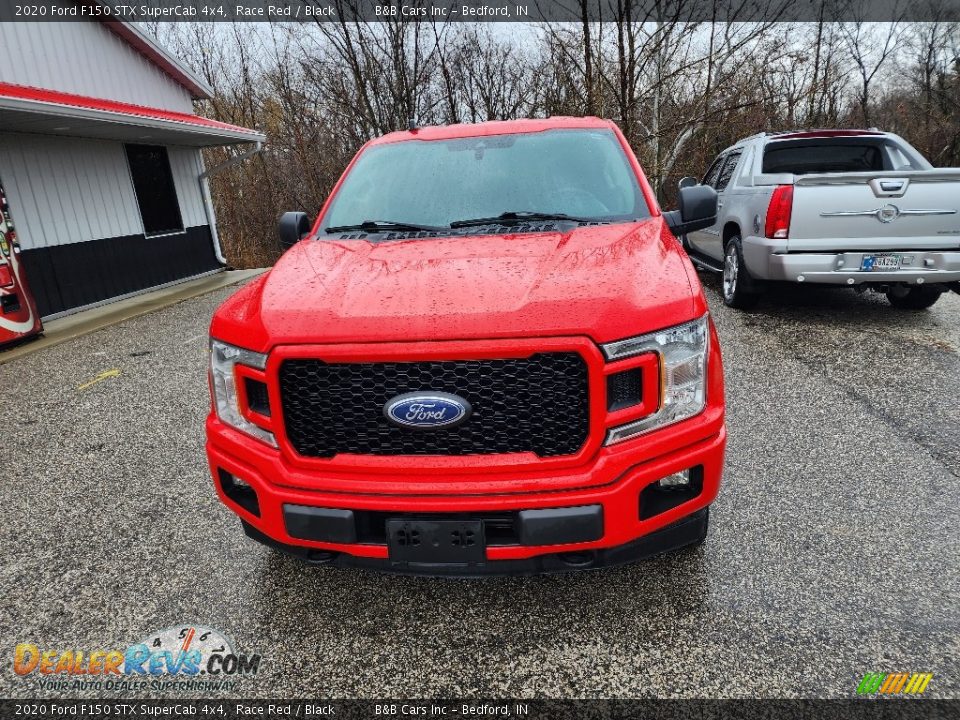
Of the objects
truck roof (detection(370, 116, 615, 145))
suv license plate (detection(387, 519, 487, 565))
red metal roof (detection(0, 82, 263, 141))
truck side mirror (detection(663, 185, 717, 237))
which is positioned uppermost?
red metal roof (detection(0, 82, 263, 141))

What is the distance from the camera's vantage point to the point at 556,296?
1.86m

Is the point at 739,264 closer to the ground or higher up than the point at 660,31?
closer to the ground

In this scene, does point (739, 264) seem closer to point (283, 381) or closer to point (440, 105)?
point (283, 381)

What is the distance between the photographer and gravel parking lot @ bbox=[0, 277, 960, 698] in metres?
2.01

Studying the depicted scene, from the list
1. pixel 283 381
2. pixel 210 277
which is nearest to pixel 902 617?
pixel 283 381

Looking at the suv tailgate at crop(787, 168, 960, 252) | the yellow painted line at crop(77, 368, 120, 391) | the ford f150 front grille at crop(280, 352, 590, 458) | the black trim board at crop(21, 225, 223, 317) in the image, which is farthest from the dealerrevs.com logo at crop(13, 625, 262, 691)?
the black trim board at crop(21, 225, 223, 317)

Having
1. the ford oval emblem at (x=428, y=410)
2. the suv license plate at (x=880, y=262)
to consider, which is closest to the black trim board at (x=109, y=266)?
the ford oval emblem at (x=428, y=410)

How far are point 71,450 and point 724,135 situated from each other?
71.2ft

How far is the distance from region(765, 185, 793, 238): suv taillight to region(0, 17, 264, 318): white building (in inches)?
347

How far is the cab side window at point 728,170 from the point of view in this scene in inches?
288

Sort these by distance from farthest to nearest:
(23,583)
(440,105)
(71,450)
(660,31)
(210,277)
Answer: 1. (440,105)
2. (210,277)
3. (660,31)
4. (71,450)
5. (23,583)

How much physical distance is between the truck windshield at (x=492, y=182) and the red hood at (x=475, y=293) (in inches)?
18.2

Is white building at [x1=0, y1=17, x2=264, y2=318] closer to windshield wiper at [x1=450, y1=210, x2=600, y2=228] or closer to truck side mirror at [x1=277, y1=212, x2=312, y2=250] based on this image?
truck side mirror at [x1=277, y1=212, x2=312, y2=250]

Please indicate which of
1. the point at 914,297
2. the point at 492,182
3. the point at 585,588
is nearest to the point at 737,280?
the point at 914,297
